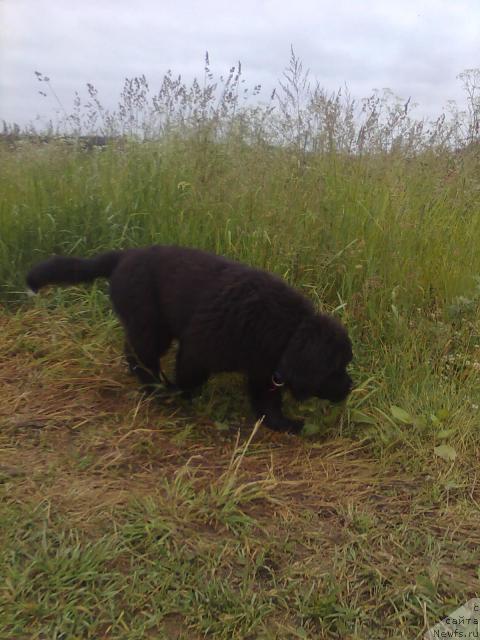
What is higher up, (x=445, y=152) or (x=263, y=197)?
(x=445, y=152)

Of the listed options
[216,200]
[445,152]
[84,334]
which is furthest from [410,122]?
[84,334]

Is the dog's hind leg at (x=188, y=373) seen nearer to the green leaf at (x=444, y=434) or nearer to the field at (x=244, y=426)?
the field at (x=244, y=426)

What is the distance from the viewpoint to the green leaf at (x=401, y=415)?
8.68 feet

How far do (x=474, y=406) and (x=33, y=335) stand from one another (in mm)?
2387

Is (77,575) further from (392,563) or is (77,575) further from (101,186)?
(101,186)

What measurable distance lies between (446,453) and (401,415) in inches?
10.8

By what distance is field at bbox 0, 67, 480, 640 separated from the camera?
1.76 metres

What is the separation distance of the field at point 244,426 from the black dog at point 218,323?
226 mm

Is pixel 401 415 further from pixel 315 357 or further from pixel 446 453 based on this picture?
pixel 315 357

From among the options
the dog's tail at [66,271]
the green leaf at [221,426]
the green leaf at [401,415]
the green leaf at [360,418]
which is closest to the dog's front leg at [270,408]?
the green leaf at [221,426]

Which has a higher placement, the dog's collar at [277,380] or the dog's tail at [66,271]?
the dog's tail at [66,271]

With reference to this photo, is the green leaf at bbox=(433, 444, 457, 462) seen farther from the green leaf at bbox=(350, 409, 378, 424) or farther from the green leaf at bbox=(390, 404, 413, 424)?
the green leaf at bbox=(350, 409, 378, 424)

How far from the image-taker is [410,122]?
407 centimetres

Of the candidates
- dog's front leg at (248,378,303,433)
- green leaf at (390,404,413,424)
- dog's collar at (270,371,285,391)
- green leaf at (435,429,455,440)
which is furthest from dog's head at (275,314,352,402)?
green leaf at (435,429,455,440)
